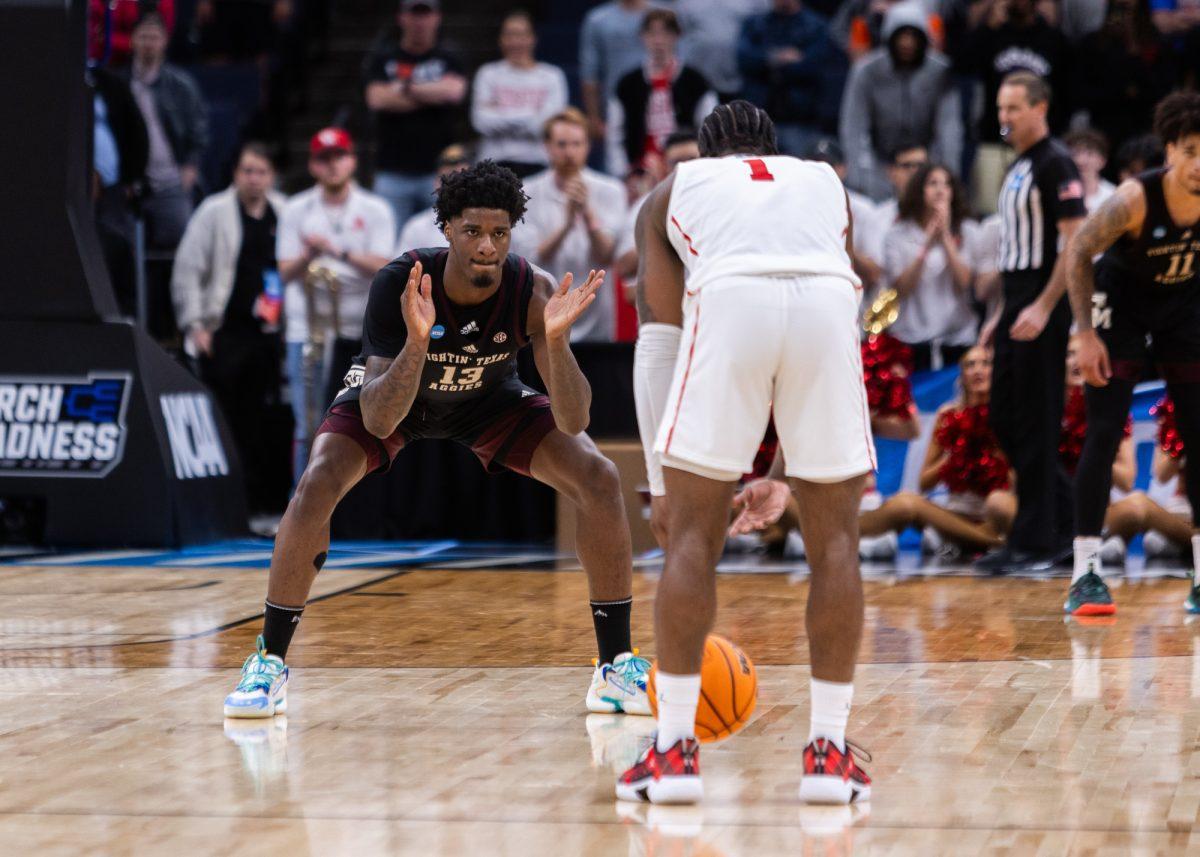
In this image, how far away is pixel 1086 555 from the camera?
7.59 metres

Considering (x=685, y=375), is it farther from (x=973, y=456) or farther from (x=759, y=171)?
(x=973, y=456)

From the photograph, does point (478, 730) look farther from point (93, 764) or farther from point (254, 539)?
point (254, 539)

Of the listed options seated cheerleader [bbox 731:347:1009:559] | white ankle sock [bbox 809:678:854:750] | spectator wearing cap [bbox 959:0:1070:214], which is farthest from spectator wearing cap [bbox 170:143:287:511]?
white ankle sock [bbox 809:678:854:750]

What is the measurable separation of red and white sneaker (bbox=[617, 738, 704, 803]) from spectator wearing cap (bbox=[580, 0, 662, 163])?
9398mm

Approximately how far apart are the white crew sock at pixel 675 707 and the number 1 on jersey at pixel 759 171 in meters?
1.25

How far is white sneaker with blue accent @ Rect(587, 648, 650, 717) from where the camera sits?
5.52m

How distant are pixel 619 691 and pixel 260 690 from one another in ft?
3.65

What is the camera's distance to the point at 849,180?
12.4 m

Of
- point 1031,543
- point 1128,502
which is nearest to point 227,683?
point 1031,543

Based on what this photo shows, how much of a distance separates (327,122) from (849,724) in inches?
492

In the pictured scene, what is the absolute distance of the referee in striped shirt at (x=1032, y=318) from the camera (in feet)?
29.4

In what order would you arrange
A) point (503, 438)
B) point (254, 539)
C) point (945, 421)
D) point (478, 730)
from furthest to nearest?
point (254, 539)
point (945, 421)
point (503, 438)
point (478, 730)

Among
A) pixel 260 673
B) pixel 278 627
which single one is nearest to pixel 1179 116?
pixel 278 627

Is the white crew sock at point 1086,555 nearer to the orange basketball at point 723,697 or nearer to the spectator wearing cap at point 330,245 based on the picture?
the orange basketball at point 723,697
